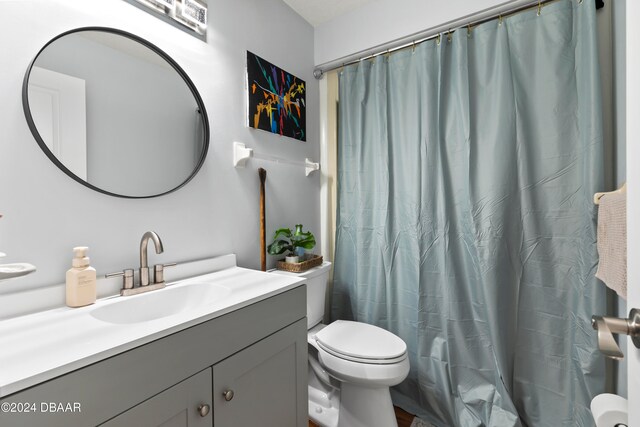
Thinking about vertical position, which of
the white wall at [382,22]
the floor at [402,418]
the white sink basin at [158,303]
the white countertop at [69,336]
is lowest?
the floor at [402,418]

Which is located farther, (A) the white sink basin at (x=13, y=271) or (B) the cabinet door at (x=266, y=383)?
(B) the cabinet door at (x=266, y=383)

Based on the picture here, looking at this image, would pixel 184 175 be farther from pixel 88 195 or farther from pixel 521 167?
pixel 521 167

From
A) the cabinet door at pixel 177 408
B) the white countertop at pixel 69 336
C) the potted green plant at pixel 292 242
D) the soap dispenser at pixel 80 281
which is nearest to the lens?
the white countertop at pixel 69 336

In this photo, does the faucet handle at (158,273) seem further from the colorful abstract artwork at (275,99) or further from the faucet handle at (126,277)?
the colorful abstract artwork at (275,99)

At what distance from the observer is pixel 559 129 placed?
1.28 m

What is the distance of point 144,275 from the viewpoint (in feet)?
3.36

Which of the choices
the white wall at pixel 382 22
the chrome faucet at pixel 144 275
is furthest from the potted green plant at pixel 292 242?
the white wall at pixel 382 22

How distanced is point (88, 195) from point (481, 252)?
5.58 feet

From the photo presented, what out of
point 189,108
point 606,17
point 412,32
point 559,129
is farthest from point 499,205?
point 189,108

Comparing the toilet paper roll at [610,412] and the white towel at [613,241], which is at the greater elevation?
the white towel at [613,241]

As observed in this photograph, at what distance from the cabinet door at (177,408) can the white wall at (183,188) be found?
0.52 meters

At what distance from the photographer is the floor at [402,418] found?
4.98ft

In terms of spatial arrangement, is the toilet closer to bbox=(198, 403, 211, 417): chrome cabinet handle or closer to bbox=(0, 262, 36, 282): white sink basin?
bbox=(198, 403, 211, 417): chrome cabinet handle

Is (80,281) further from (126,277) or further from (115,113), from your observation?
(115,113)
